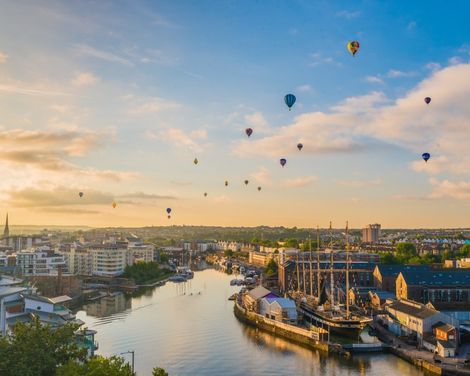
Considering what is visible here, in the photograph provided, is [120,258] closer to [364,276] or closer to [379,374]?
[364,276]

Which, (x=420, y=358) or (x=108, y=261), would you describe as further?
(x=108, y=261)

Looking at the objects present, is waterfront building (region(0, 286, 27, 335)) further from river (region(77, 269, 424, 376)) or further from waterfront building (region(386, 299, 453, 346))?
waterfront building (region(386, 299, 453, 346))

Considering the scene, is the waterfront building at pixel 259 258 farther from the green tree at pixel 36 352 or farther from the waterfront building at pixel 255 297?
the green tree at pixel 36 352

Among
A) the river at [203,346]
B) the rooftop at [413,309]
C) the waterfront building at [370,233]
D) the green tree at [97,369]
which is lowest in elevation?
the river at [203,346]

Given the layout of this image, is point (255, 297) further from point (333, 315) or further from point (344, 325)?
point (344, 325)

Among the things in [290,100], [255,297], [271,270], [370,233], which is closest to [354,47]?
[290,100]

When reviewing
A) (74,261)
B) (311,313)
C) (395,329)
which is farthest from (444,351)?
(74,261)

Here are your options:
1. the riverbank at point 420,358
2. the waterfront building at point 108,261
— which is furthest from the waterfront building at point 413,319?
the waterfront building at point 108,261
